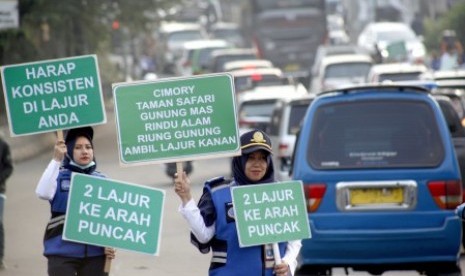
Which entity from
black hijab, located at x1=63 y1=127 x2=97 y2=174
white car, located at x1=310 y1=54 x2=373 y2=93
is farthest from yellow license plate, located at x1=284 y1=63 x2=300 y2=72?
black hijab, located at x1=63 y1=127 x2=97 y2=174

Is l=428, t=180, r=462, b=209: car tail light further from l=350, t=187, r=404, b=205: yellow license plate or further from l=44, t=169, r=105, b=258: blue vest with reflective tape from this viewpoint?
l=44, t=169, r=105, b=258: blue vest with reflective tape

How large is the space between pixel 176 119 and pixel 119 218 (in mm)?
648

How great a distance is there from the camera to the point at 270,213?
8.71m

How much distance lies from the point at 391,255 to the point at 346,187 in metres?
0.65

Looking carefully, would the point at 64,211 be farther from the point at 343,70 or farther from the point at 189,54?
the point at 189,54

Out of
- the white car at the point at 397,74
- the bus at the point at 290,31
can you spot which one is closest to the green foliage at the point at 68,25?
the white car at the point at 397,74

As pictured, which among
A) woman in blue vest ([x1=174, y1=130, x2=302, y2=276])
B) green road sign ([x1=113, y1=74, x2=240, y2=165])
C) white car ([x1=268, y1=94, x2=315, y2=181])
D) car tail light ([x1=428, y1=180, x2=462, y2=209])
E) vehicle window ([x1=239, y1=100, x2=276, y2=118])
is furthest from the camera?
vehicle window ([x1=239, y1=100, x2=276, y2=118])

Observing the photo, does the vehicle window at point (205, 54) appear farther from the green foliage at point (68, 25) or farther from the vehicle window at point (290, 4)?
the green foliage at point (68, 25)

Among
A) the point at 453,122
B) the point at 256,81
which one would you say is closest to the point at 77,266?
the point at 453,122

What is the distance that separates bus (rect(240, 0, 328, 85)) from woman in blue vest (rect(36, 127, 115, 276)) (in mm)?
42247

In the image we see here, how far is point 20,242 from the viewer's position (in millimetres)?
18953

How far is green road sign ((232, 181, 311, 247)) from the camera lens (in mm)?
8477

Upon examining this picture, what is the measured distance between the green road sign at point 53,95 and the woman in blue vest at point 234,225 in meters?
1.53

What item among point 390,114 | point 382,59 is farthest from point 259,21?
point 390,114
